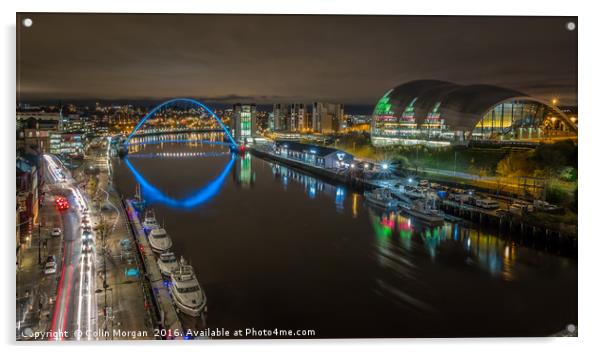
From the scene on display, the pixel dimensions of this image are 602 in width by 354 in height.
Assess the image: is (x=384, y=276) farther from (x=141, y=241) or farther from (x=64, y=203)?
(x=64, y=203)

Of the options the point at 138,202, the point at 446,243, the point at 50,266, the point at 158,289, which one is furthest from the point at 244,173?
the point at 50,266

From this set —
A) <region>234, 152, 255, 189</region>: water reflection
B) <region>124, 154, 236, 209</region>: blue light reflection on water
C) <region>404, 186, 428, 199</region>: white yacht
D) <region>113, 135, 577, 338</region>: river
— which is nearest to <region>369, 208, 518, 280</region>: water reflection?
<region>113, 135, 577, 338</region>: river

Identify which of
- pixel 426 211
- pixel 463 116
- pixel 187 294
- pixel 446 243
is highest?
pixel 463 116

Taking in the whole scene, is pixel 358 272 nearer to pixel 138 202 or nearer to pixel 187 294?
pixel 187 294

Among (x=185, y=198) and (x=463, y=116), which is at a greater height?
(x=463, y=116)

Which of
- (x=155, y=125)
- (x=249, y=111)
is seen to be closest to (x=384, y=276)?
(x=249, y=111)
